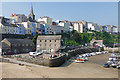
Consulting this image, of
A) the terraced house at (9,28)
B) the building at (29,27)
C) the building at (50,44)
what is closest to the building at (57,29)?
the building at (29,27)

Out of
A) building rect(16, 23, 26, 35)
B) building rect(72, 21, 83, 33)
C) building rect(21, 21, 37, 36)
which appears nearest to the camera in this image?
building rect(16, 23, 26, 35)

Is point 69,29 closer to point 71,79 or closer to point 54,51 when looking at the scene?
point 54,51

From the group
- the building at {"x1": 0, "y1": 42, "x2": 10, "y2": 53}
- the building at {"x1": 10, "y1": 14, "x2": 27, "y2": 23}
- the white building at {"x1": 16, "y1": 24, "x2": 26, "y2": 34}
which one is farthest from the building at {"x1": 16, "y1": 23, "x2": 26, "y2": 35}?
the building at {"x1": 0, "y1": 42, "x2": 10, "y2": 53}

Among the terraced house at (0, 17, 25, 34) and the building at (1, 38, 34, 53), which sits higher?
the terraced house at (0, 17, 25, 34)

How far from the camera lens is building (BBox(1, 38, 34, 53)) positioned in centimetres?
4253

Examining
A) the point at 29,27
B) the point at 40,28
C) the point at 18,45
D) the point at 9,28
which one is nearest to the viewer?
the point at 18,45

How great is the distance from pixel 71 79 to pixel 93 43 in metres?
79.3

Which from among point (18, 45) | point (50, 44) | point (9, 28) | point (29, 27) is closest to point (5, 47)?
point (18, 45)

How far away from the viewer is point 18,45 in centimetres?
4506

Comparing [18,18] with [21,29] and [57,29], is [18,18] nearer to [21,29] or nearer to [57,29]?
[21,29]

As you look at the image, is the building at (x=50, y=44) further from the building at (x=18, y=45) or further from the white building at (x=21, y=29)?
the white building at (x=21, y=29)

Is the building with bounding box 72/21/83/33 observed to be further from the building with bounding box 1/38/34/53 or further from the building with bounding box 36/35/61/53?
the building with bounding box 1/38/34/53

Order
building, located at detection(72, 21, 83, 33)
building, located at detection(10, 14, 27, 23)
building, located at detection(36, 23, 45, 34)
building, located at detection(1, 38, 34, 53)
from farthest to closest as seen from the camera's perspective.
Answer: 1. building, located at detection(72, 21, 83, 33)
2. building, located at detection(10, 14, 27, 23)
3. building, located at detection(36, 23, 45, 34)
4. building, located at detection(1, 38, 34, 53)

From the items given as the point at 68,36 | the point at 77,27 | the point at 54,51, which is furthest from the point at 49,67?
the point at 77,27
